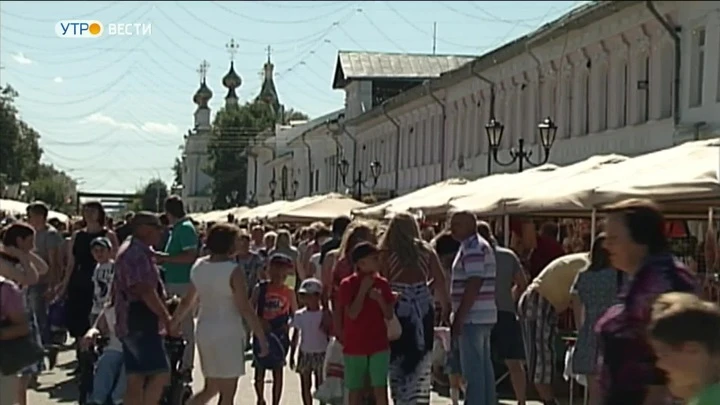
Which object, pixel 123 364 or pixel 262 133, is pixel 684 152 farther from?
pixel 262 133

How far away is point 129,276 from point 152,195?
146401 mm

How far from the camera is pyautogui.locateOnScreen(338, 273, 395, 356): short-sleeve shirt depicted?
10016 mm

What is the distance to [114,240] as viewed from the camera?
46.8 ft

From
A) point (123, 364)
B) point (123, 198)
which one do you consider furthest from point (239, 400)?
point (123, 198)

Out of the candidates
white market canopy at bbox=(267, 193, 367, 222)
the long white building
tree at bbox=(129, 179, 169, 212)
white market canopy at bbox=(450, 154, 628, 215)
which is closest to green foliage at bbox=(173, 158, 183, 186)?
tree at bbox=(129, 179, 169, 212)

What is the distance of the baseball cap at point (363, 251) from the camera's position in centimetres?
994

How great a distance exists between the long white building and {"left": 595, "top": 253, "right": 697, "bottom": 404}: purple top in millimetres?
5072

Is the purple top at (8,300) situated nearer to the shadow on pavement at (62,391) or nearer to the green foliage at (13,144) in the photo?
the shadow on pavement at (62,391)

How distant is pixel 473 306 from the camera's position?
11.0 m

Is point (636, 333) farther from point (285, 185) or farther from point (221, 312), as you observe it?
point (285, 185)

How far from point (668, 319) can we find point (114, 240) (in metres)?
9.81

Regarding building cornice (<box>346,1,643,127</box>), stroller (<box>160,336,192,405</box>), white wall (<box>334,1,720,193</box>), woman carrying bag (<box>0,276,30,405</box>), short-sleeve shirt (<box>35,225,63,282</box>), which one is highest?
building cornice (<box>346,1,643,127</box>)

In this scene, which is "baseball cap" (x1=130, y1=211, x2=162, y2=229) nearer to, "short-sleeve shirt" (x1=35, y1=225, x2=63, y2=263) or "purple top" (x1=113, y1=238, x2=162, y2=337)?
"purple top" (x1=113, y1=238, x2=162, y2=337)

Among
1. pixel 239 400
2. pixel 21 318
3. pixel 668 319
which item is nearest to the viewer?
pixel 668 319
